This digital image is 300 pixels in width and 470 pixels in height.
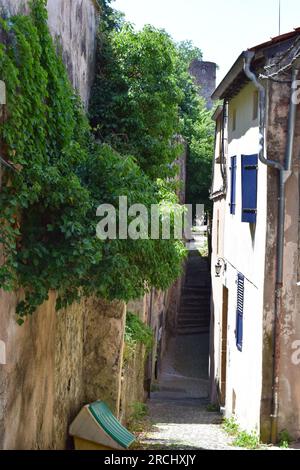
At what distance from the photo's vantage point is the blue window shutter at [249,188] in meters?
11.9

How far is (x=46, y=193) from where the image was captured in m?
6.48

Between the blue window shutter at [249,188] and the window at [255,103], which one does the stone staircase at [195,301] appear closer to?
the blue window shutter at [249,188]

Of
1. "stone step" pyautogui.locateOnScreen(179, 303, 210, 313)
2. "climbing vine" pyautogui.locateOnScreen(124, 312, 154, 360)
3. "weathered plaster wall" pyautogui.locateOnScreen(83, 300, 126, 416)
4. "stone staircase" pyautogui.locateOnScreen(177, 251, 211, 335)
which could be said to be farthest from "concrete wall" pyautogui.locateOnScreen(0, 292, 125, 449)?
"stone step" pyautogui.locateOnScreen(179, 303, 210, 313)

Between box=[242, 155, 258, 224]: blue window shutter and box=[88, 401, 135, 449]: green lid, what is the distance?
14.2 feet

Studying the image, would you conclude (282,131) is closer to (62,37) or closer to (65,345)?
(62,37)

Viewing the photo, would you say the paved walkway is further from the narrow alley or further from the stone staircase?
the stone staircase

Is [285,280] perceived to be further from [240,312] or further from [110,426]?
[110,426]

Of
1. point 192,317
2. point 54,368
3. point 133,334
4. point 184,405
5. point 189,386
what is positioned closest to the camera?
point 54,368

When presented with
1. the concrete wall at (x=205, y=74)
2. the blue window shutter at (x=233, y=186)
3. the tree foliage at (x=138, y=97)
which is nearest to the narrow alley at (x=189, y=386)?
the blue window shutter at (x=233, y=186)

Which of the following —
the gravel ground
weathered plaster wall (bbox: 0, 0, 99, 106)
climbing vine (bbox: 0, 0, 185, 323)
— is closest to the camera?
climbing vine (bbox: 0, 0, 185, 323)

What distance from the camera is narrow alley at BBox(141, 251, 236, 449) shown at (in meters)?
11.6

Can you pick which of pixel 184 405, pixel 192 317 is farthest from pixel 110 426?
pixel 192 317

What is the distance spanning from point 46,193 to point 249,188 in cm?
627

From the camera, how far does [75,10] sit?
10.5 metres
